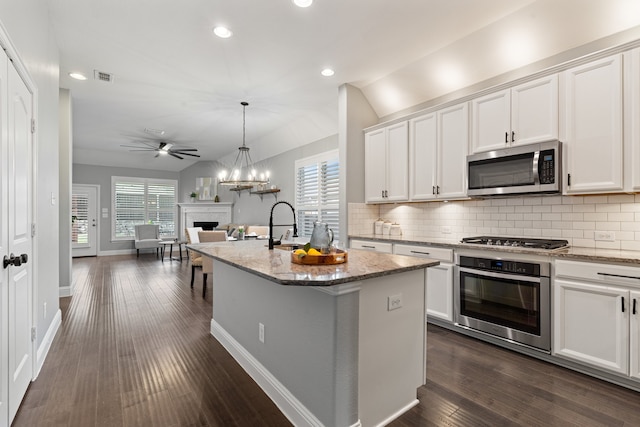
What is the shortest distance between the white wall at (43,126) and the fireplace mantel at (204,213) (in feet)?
21.0

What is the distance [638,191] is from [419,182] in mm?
1894

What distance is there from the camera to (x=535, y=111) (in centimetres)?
282

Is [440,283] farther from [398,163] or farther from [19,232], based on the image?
[19,232]

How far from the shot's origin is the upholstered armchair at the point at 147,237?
8672 millimetres

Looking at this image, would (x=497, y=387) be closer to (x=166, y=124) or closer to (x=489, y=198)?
(x=489, y=198)

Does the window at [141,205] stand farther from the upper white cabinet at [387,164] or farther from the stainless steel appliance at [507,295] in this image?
the stainless steel appliance at [507,295]

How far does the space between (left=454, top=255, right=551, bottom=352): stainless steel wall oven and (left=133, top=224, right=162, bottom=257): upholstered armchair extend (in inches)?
315

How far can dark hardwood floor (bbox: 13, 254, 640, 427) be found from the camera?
1.87m

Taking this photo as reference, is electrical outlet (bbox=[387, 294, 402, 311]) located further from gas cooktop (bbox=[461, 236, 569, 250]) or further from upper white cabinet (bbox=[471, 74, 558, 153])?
upper white cabinet (bbox=[471, 74, 558, 153])

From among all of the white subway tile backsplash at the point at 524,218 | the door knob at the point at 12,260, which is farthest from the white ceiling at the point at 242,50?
the door knob at the point at 12,260

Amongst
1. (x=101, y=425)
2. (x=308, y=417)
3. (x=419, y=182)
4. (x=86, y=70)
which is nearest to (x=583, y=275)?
(x=419, y=182)

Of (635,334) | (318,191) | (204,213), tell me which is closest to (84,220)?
(204,213)

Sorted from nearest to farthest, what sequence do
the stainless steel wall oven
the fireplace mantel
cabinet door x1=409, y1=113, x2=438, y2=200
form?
1. the stainless steel wall oven
2. cabinet door x1=409, y1=113, x2=438, y2=200
3. the fireplace mantel

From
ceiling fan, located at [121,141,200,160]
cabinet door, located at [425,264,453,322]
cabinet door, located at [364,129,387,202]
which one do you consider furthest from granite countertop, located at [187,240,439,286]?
ceiling fan, located at [121,141,200,160]
